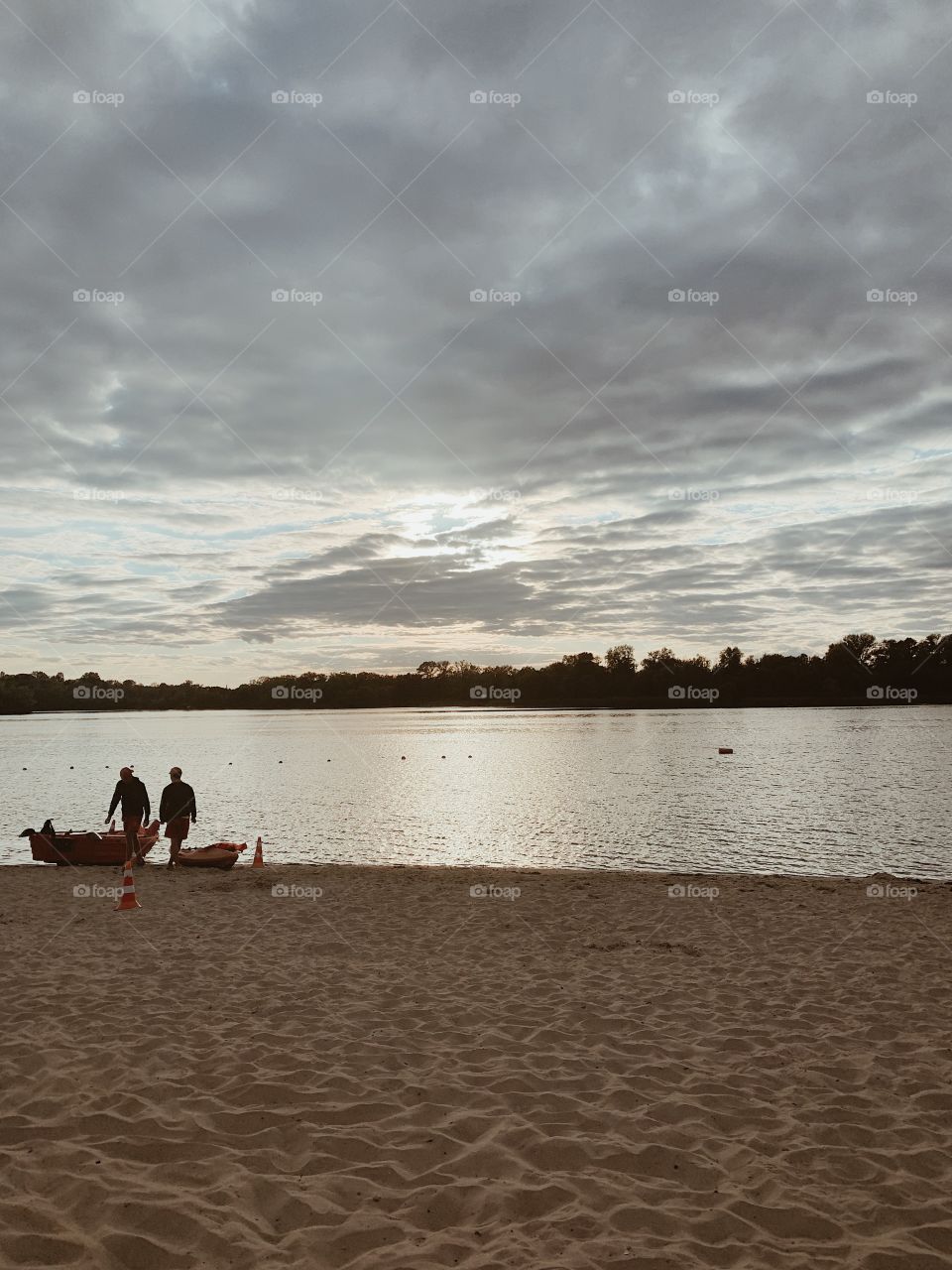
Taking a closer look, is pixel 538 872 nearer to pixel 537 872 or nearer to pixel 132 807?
pixel 537 872

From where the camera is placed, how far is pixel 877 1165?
19.5 ft

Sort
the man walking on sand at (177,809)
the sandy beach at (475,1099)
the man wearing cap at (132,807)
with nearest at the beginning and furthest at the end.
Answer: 1. the sandy beach at (475,1099)
2. the man wearing cap at (132,807)
3. the man walking on sand at (177,809)

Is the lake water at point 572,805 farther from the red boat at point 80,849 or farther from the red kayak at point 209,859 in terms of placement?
the red kayak at point 209,859

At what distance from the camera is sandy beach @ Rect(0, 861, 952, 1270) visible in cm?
511

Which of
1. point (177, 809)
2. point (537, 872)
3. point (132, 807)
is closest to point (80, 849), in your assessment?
point (132, 807)

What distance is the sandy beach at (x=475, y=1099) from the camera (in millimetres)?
5113

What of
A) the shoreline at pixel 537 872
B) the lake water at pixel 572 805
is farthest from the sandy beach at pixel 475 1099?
the lake water at pixel 572 805

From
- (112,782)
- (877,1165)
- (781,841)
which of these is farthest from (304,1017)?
(112,782)

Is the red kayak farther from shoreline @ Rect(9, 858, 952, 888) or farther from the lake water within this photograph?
the lake water

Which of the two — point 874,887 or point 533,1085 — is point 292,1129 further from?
point 874,887

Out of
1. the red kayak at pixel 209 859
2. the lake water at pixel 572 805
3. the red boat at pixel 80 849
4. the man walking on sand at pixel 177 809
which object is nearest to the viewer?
the man walking on sand at pixel 177 809

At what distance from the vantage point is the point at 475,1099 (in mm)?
6996

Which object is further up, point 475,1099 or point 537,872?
point 475,1099

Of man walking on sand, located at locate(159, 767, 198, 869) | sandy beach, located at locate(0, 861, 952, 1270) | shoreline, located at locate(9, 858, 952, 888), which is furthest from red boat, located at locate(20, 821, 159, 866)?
sandy beach, located at locate(0, 861, 952, 1270)
